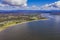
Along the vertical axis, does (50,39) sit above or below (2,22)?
below

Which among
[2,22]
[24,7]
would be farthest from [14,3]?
[2,22]

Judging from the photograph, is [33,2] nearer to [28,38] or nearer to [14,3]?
[14,3]

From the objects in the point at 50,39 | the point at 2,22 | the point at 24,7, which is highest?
the point at 24,7

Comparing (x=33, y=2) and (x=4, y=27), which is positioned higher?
(x=33, y=2)

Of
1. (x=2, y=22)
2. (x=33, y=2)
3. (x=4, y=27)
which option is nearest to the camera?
(x=33, y=2)

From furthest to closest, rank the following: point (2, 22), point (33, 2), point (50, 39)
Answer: point (2, 22)
point (33, 2)
point (50, 39)

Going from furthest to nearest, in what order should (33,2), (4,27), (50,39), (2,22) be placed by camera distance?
(4,27) → (2,22) → (33,2) → (50,39)

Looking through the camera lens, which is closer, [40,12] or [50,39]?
[50,39]

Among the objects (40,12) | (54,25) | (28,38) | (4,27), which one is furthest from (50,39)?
(4,27)

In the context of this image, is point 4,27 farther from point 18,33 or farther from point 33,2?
point 33,2
